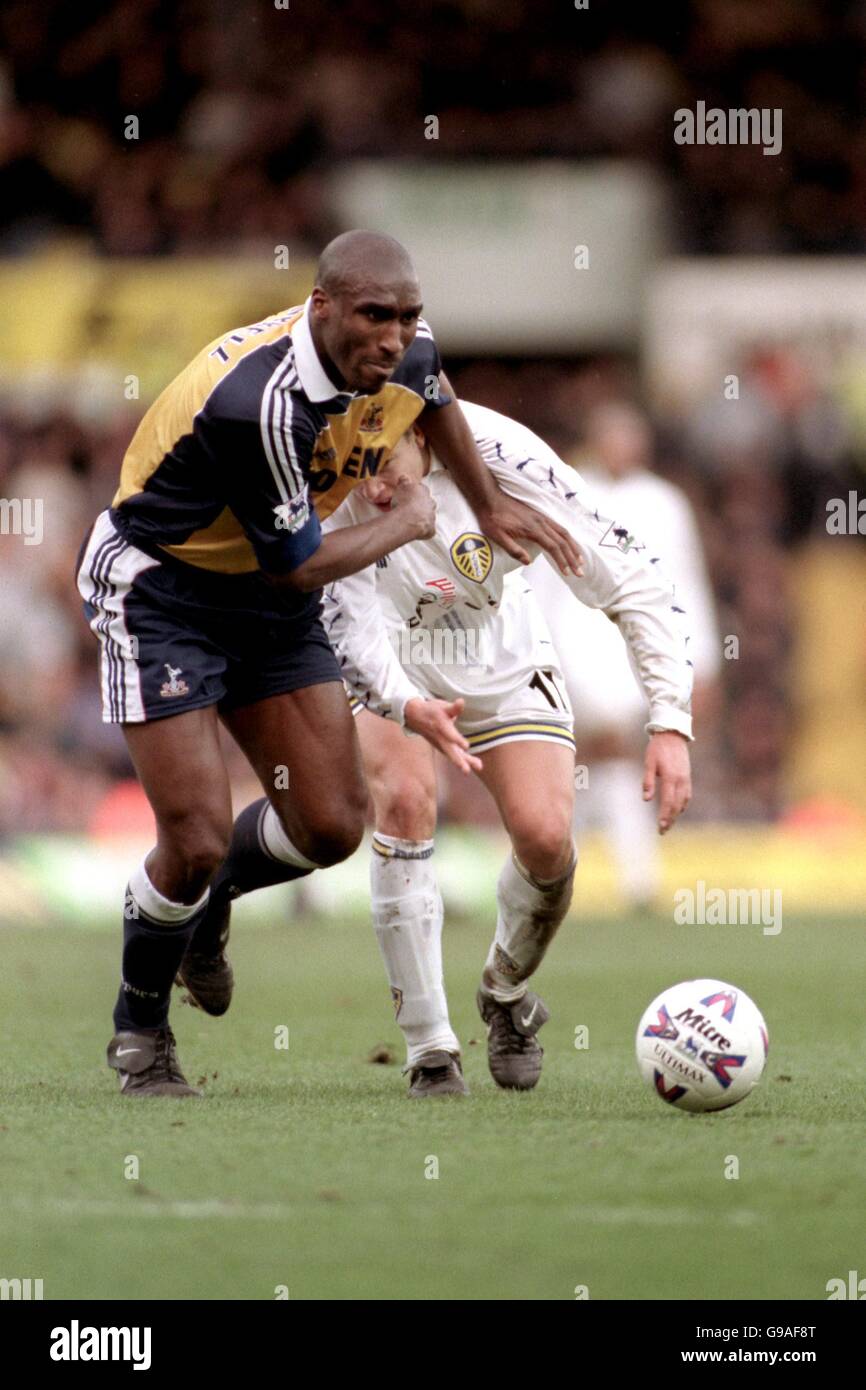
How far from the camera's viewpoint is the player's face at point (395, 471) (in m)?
6.12

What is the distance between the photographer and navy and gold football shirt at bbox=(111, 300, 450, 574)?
545cm

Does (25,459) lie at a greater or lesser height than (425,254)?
lesser

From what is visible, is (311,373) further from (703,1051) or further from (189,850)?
(703,1051)

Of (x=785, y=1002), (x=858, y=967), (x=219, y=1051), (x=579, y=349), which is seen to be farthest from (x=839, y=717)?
(x=219, y=1051)

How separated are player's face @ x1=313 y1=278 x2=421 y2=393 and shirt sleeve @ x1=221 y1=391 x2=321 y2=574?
16cm

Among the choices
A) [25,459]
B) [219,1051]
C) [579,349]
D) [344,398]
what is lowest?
[219,1051]

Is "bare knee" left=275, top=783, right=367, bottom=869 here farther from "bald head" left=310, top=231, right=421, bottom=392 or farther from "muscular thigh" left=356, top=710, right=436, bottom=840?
"bald head" left=310, top=231, right=421, bottom=392

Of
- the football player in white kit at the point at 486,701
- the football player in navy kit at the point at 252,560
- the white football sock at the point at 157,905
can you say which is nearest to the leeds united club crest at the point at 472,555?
the football player in white kit at the point at 486,701

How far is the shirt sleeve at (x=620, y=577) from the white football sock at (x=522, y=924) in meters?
0.68

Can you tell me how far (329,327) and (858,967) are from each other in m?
5.23

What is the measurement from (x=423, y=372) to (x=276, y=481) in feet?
2.09

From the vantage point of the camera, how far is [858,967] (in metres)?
9.80

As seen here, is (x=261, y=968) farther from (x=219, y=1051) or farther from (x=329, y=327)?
(x=329, y=327)

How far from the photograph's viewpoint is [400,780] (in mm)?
6160
